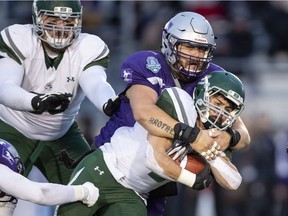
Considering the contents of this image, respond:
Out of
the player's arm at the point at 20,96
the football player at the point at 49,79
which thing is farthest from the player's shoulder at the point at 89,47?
the player's arm at the point at 20,96

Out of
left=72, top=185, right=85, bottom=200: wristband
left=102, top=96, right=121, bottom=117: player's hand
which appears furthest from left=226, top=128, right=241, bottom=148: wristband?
left=72, top=185, right=85, bottom=200: wristband

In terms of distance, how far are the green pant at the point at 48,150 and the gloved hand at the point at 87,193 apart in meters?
1.10

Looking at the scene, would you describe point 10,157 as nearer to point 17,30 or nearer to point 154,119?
point 154,119

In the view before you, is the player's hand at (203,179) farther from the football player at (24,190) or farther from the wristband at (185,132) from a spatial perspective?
the football player at (24,190)

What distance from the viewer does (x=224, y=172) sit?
700cm

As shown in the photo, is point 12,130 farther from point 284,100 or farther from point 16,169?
point 284,100

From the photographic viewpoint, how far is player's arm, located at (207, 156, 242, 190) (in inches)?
275

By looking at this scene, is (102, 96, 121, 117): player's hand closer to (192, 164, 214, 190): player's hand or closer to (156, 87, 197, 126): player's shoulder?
(156, 87, 197, 126): player's shoulder

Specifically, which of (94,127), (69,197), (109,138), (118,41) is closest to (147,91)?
(109,138)

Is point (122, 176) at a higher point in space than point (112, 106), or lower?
lower

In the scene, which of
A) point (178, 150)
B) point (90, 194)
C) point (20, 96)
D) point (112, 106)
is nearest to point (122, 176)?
point (90, 194)

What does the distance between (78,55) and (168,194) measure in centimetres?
121

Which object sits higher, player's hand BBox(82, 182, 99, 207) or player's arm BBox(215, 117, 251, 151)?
player's arm BBox(215, 117, 251, 151)

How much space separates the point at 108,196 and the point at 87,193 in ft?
0.70
